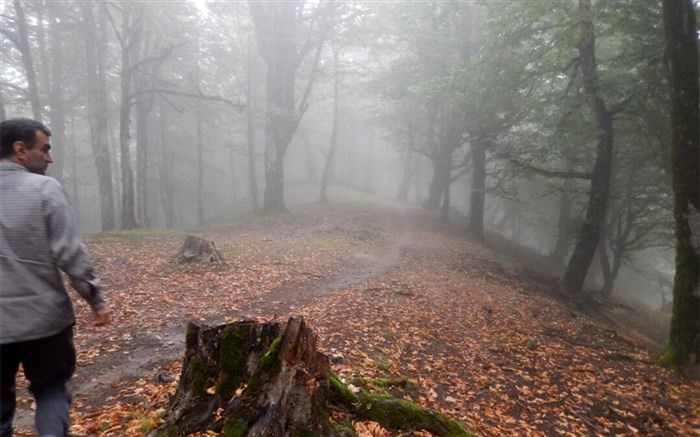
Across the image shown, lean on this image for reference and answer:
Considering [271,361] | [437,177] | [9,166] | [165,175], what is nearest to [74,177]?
[165,175]

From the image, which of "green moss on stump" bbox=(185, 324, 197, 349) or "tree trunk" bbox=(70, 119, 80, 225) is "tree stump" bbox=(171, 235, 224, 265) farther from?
"tree trunk" bbox=(70, 119, 80, 225)

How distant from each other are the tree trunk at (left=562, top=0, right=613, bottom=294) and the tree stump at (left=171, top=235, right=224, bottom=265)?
1222 cm

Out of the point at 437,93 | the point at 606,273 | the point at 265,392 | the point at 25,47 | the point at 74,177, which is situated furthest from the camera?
the point at 74,177

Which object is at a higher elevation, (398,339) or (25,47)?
(25,47)

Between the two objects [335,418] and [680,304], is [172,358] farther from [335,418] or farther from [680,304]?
[680,304]

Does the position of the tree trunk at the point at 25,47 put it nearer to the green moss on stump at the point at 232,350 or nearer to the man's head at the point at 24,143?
the man's head at the point at 24,143

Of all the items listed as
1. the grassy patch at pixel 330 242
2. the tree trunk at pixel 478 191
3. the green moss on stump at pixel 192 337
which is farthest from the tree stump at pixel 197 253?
the tree trunk at pixel 478 191

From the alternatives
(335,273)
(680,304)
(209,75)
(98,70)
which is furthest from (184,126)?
(680,304)

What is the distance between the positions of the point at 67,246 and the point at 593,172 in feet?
50.9

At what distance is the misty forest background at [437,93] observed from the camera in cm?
1350

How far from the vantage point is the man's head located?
2.87 m

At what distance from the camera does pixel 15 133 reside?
9.45ft

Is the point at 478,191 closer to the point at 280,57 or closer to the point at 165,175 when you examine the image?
the point at 280,57

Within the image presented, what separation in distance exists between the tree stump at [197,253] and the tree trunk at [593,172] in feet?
40.1
